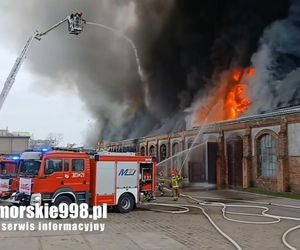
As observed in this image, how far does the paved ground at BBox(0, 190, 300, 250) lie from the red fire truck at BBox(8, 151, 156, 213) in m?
1.31

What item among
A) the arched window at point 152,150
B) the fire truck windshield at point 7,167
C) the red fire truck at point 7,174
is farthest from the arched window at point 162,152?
the fire truck windshield at point 7,167

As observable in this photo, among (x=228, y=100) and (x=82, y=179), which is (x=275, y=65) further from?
(x=82, y=179)

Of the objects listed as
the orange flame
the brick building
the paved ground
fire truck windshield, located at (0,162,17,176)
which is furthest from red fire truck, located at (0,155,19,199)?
the orange flame

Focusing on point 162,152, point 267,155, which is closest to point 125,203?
point 267,155

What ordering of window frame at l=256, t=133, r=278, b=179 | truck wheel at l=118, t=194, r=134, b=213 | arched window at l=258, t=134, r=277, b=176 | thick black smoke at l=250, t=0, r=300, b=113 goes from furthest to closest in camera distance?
thick black smoke at l=250, t=0, r=300, b=113, arched window at l=258, t=134, r=277, b=176, window frame at l=256, t=133, r=278, b=179, truck wheel at l=118, t=194, r=134, b=213

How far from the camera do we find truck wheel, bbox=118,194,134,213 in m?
16.3

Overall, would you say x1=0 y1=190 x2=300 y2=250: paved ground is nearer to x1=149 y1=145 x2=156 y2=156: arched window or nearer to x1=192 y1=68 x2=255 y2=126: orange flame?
x1=192 y1=68 x2=255 y2=126: orange flame

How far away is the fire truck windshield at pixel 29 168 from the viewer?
48.5ft

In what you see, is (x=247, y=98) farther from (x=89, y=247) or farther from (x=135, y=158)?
(x=89, y=247)

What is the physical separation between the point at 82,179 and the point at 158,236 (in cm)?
516

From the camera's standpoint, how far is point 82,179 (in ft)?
50.5

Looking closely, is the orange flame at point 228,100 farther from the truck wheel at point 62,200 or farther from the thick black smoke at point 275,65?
the truck wheel at point 62,200

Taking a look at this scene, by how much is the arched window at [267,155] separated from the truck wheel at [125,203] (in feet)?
38.7

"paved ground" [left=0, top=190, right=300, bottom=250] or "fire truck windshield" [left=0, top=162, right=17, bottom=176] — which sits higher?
"fire truck windshield" [left=0, top=162, right=17, bottom=176]
